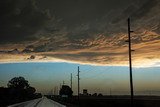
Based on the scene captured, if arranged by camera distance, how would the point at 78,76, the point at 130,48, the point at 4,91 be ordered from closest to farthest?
the point at 130,48, the point at 78,76, the point at 4,91

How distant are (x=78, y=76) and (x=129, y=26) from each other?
49893 millimetres

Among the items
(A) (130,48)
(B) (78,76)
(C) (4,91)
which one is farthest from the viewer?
(C) (4,91)

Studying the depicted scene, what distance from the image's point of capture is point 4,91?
169 metres

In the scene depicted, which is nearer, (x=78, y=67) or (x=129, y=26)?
(x=129, y=26)

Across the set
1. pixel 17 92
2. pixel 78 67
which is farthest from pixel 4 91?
pixel 78 67

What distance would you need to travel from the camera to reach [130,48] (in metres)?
38.1

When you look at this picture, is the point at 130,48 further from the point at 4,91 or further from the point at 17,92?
the point at 17,92

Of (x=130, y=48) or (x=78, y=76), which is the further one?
(x=78, y=76)

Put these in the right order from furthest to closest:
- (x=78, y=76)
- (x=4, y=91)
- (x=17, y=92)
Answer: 1. (x=17, y=92)
2. (x=4, y=91)
3. (x=78, y=76)

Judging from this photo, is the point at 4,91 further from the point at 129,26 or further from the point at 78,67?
the point at 129,26

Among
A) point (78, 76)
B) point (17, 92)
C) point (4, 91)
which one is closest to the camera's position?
point (78, 76)

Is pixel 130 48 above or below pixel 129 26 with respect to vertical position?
below

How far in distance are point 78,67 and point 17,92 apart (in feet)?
361

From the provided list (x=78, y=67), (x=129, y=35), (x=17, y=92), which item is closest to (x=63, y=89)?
(x=17, y=92)
